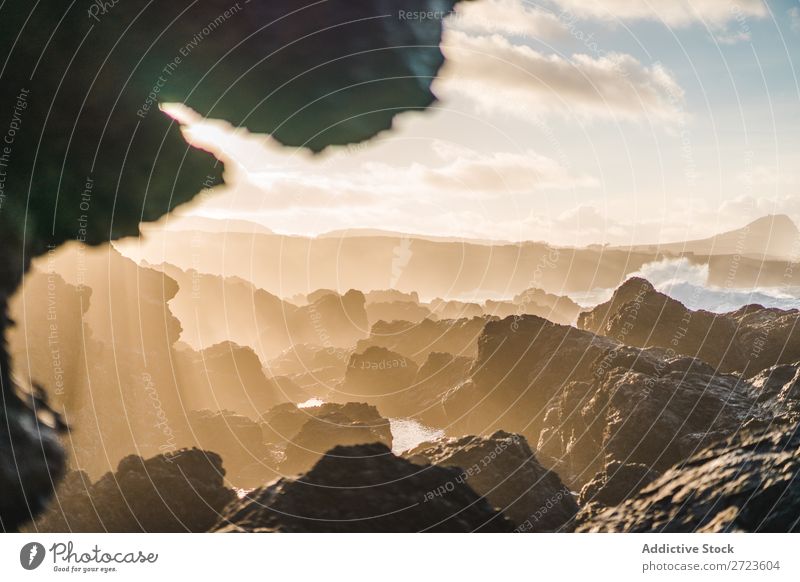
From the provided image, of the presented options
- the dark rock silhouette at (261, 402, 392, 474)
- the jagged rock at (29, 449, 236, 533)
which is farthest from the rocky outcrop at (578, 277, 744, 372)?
the jagged rock at (29, 449, 236, 533)

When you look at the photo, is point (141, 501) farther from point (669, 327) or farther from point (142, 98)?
point (669, 327)

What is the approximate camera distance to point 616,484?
951 inches

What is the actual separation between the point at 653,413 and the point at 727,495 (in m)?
19.5

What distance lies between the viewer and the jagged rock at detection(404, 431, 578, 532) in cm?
2878

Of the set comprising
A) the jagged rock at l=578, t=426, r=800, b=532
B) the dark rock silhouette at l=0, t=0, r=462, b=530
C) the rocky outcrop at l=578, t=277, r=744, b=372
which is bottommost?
the jagged rock at l=578, t=426, r=800, b=532

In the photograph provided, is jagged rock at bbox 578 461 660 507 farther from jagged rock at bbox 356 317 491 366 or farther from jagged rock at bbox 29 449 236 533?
jagged rock at bbox 356 317 491 366

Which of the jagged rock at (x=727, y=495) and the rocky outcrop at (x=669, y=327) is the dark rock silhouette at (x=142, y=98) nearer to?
the jagged rock at (x=727, y=495)

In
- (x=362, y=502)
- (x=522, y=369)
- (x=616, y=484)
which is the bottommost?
(x=616, y=484)

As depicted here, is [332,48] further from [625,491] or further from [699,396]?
[699,396]

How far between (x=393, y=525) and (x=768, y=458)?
14.1 metres

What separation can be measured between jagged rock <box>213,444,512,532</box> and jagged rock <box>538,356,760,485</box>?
1481cm

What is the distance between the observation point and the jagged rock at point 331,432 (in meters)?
54.4

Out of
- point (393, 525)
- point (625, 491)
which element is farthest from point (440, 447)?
point (393, 525)

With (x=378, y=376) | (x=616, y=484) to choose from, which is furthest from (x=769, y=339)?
(x=378, y=376)
